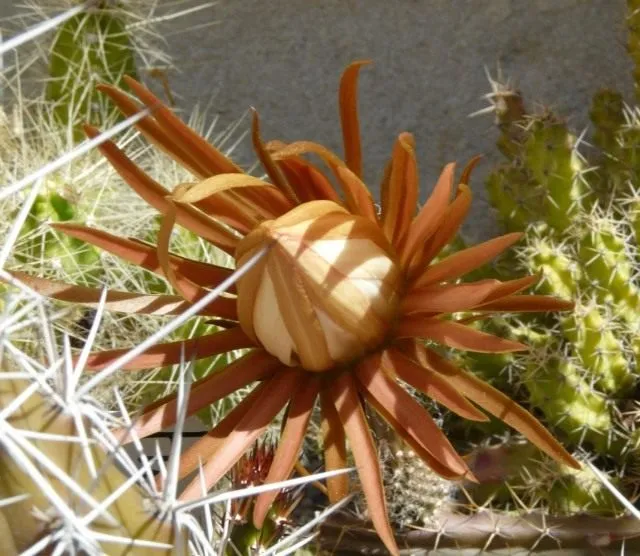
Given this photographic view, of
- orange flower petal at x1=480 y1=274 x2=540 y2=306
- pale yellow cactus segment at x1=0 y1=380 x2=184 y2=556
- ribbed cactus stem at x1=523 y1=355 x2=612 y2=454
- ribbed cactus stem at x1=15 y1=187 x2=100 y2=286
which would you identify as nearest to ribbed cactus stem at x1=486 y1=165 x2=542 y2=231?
ribbed cactus stem at x1=523 y1=355 x2=612 y2=454

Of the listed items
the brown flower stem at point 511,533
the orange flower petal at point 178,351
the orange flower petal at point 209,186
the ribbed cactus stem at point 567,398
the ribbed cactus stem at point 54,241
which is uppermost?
the orange flower petal at point 209,186

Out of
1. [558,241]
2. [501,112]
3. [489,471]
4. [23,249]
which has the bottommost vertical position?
[489,471]

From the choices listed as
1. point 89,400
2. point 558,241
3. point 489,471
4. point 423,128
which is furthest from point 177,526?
point 423,128

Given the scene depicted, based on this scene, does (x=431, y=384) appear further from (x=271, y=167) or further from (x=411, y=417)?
(x=271, y=167)

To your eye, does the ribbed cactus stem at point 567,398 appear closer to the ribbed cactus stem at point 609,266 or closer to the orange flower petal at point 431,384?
the ribbed cactus stem at point 609,266

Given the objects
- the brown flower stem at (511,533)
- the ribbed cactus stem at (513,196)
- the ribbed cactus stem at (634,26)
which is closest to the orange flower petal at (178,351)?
the brown flower stem at (511,533)

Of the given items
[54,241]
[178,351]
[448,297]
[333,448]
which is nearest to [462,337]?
[448,297]

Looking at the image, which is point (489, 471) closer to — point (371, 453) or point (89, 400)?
point (371, 453)

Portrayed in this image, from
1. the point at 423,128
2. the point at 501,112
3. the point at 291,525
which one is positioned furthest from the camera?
the point at 423,128
